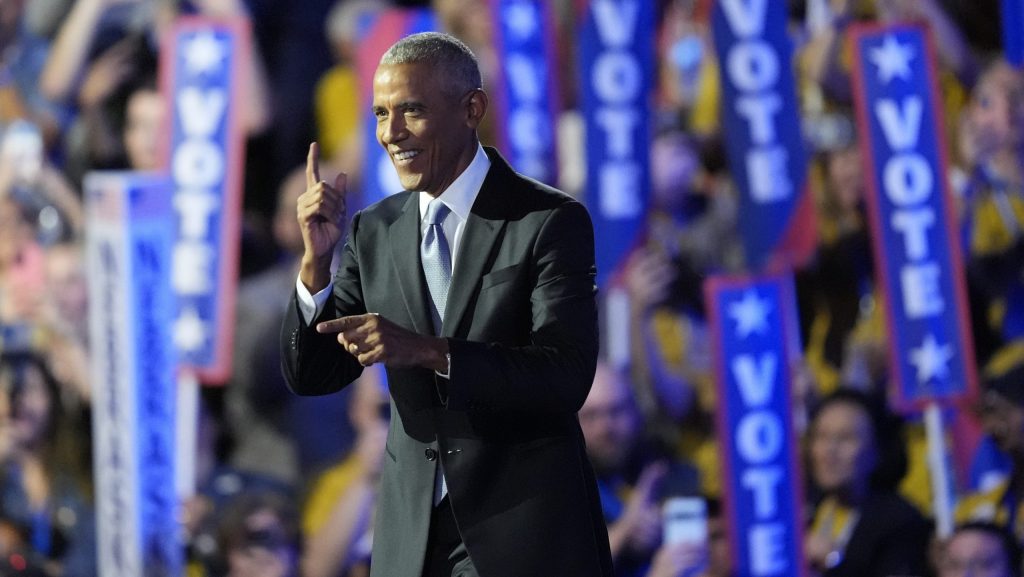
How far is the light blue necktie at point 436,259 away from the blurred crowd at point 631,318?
9.61ft

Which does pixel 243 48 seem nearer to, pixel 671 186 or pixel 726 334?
pixel 671 186

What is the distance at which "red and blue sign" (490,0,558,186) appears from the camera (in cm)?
452

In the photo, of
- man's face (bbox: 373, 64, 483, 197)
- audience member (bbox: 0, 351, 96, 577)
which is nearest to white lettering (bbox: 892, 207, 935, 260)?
audience member (bbox: 0, 351, 96, 577)

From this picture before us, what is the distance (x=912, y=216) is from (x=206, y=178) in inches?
92.9

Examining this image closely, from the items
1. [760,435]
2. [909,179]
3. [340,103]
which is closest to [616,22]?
[340,103]

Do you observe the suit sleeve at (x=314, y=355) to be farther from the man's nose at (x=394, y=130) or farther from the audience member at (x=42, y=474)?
the audience member at (x=42, y=474)

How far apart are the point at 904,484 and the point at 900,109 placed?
121cm

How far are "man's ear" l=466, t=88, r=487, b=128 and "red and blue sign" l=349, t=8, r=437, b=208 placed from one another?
300cm

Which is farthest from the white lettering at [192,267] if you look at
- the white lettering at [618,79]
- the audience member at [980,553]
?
the audience member at [980,553]

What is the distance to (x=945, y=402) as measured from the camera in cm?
430

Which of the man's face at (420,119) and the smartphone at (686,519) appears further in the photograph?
the smartphone at (686,519)

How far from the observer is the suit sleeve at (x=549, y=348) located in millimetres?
1395

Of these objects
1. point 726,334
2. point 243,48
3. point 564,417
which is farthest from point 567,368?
point 243,48

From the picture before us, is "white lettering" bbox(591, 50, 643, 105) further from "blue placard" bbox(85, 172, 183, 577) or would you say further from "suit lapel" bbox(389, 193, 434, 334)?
"suit lapel" bbox(389, 193, 434, 334)
